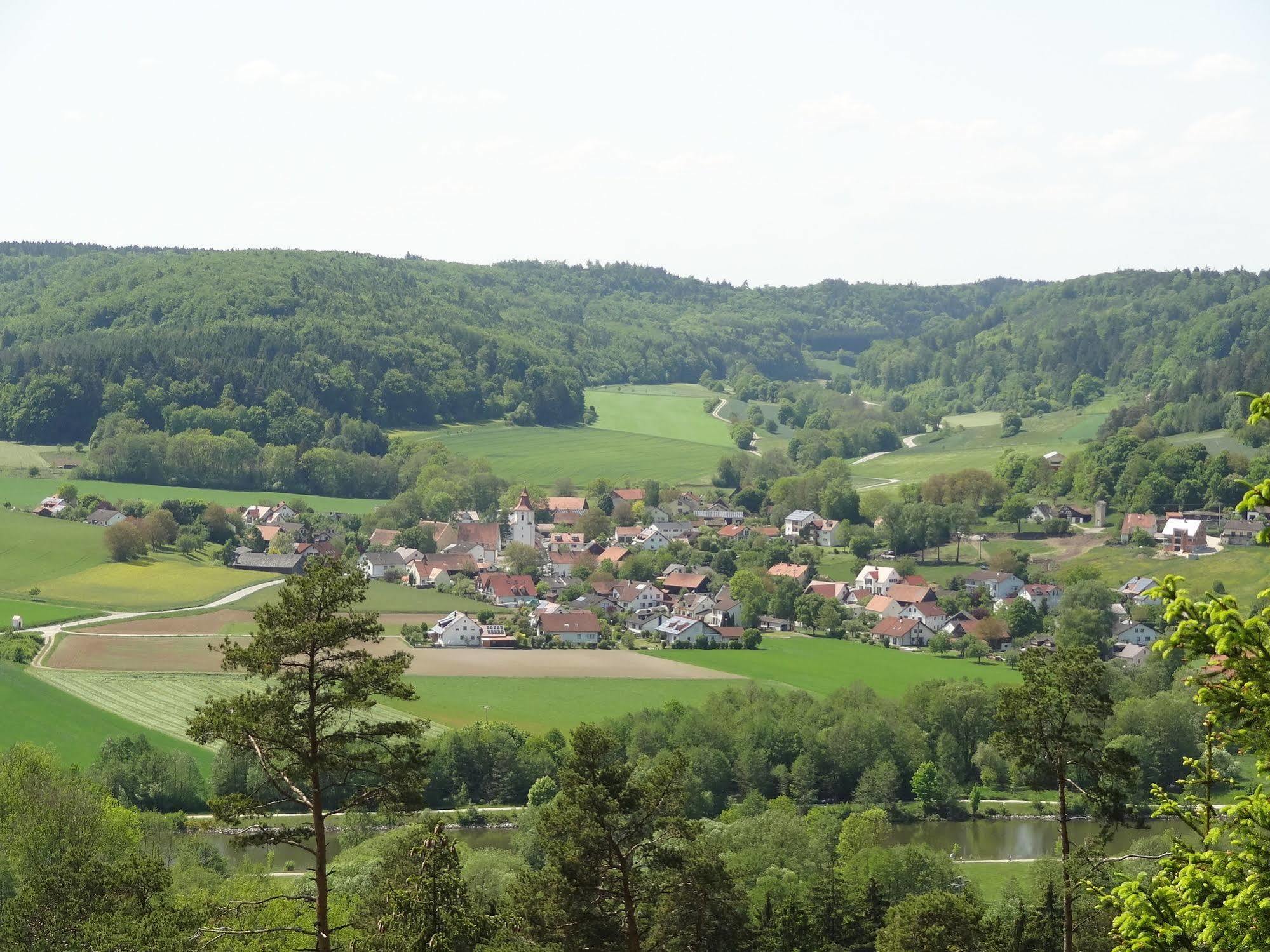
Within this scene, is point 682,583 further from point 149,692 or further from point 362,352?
point 362,352

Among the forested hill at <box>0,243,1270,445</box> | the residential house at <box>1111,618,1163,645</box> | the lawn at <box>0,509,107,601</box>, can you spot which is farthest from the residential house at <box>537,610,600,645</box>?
the forested hill at <box>0,243,1270,445</box>

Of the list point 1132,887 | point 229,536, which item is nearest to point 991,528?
point 229,536

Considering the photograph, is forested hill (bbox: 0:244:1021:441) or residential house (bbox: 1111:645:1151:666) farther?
forested hill (bbox: 0:244:1021:441)

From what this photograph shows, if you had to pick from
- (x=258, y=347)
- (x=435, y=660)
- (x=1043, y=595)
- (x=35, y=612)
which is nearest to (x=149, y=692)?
(x=435, y=660)

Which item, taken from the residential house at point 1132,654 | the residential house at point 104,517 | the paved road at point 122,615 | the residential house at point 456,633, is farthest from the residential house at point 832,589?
the residential house at point 104,517

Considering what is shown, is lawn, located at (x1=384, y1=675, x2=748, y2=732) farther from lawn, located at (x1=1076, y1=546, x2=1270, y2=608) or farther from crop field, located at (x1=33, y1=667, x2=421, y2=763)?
lawn, located at (x1=1076, y1=546, x2=1270, y2=608)

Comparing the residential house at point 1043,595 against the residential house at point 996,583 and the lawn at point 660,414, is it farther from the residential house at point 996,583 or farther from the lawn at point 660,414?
the lawn at point 660,414
